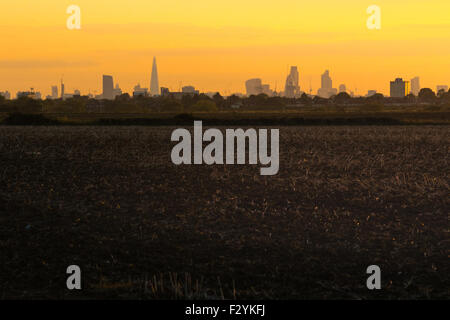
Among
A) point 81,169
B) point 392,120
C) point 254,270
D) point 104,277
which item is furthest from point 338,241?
point 392,120

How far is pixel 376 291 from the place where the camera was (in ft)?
39.0

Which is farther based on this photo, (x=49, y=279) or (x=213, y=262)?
(x=213, y=262)

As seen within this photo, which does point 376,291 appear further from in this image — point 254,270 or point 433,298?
point 254,270

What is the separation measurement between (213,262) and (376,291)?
390 centimetres

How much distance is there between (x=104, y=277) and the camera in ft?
41.0

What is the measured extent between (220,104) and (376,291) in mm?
146137
